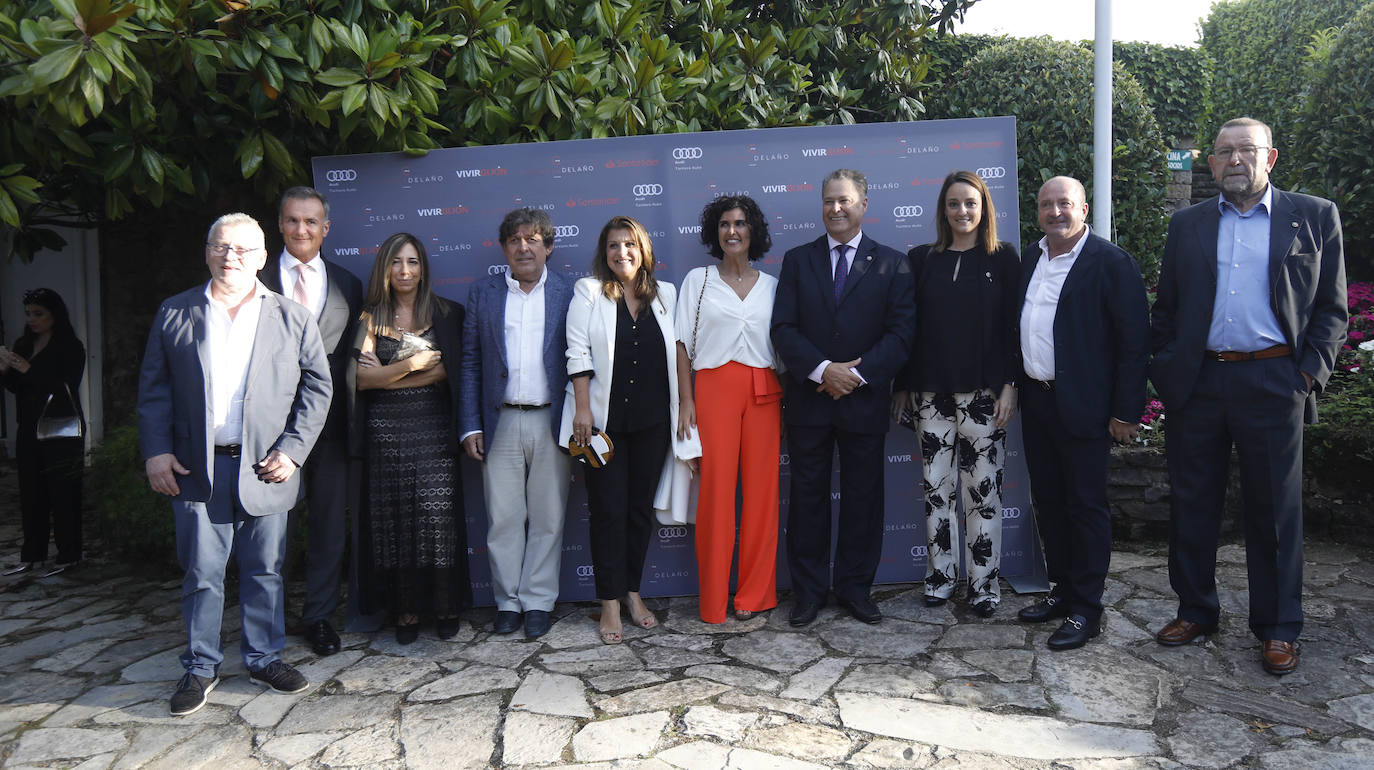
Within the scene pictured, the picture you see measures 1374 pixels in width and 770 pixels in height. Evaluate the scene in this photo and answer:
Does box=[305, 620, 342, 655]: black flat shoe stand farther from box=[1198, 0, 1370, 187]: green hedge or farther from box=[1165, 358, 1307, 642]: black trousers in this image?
box=[1198, 0, 1370, 187]: green hedge

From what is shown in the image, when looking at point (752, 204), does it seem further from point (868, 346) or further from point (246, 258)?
point (246, 258)

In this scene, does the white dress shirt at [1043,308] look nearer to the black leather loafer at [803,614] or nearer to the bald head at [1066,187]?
the bald head at [1066,187]

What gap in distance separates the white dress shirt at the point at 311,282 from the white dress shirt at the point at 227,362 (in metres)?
0.46

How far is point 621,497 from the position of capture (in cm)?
414

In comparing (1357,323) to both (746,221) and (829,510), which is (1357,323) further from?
(746,221)

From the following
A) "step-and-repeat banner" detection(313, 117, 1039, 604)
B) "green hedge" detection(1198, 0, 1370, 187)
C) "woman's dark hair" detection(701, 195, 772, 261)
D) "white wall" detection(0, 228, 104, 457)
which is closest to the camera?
"woman's dark hair" detection(701, 195, 772, 261)

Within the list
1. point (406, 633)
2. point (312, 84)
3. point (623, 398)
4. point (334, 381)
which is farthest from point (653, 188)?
point (406, 633)

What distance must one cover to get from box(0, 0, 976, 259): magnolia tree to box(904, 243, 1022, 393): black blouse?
1.83 meters

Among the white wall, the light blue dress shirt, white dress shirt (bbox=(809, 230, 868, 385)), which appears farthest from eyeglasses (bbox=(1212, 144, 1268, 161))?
the white wall

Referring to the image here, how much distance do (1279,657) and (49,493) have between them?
6.23 m

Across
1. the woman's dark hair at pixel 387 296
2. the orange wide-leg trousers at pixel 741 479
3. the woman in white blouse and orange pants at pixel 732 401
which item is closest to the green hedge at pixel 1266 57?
the woman in white blouse and orange pants at pixel 732 401

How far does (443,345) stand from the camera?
404 cm

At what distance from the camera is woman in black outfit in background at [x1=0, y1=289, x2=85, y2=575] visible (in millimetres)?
5367

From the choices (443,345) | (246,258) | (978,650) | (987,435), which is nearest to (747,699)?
(978,650)
